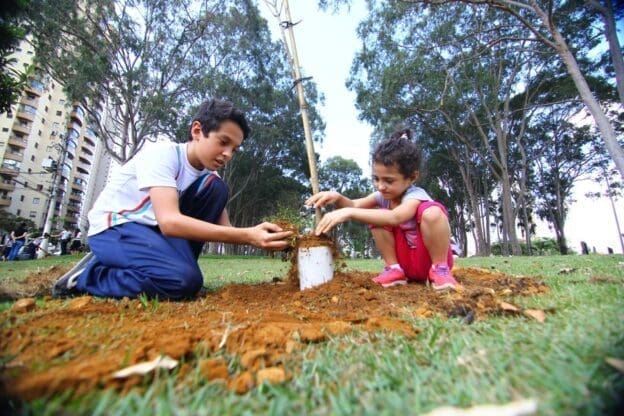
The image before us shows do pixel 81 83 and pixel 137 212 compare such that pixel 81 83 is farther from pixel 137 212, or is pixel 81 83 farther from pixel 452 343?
pixel 452 343

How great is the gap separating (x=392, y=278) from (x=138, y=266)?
6.13ft

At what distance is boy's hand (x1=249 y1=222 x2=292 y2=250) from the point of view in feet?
6.73

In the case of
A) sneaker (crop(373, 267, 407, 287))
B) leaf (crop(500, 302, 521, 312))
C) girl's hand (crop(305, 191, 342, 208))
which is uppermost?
girl's hand (crop(305, 191, 342, 208))

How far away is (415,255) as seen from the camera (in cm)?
254

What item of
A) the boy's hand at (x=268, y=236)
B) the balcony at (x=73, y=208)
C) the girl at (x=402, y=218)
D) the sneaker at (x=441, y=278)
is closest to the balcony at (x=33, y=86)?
the boy's hand at (x=268, y=236)

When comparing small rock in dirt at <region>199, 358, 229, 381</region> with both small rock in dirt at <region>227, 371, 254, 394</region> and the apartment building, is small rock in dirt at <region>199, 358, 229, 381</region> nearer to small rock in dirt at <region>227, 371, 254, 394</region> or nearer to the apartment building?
small rock in dirt at <region>227, 371, 254, 394</region>

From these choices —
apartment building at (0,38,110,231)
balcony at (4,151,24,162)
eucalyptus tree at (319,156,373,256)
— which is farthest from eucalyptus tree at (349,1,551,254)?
balcony at (4,151,24,162)

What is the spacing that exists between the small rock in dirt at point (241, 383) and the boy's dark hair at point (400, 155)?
1978mm

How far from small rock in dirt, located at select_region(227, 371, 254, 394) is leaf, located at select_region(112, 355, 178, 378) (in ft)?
0.54

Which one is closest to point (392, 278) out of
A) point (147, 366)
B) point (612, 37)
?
point (147, 366)

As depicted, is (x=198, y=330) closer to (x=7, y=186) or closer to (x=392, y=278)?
(x=392, y=278)

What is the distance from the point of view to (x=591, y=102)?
6.14m

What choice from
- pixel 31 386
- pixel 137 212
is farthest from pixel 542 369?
pixel 137 212

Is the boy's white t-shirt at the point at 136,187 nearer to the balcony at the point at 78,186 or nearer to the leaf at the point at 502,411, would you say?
the leaf at the point at 502,411
